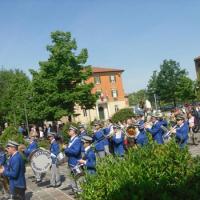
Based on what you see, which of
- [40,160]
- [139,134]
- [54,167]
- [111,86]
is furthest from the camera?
[111,86]

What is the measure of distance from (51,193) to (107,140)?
18.6 ft

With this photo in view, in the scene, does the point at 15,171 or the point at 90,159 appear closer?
the point at 15,171

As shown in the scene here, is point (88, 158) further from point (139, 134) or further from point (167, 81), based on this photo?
point (167, 81)

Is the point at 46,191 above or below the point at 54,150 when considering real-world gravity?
below

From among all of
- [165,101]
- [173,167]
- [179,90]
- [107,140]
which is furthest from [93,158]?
[165,101]

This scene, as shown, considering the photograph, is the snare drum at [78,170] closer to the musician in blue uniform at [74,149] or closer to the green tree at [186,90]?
the musician in blue uniform at [74,149]

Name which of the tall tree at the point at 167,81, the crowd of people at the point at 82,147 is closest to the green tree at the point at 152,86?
the tall tree at the point at 167,81

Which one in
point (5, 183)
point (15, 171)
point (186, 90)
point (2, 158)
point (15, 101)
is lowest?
point (5, 183)

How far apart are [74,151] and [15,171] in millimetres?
1798

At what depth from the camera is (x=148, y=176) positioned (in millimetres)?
5172

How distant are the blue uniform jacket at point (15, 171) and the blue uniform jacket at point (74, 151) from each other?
1543 millimetres

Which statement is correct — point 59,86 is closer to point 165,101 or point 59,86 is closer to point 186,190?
point 186,190

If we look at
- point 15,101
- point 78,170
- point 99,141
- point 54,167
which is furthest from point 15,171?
point 15,101

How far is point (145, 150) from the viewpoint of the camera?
6.71 m
